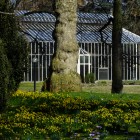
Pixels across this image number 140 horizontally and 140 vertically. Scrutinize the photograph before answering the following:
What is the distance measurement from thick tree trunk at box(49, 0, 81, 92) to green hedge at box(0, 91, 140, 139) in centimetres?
413

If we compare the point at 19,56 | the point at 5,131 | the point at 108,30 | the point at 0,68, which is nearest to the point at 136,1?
the point at 19,56

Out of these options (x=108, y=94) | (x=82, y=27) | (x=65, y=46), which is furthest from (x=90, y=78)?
(x=108, y=94)

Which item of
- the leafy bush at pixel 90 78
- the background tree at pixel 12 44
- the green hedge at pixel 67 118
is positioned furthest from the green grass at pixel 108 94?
the leafy bush at pixel 90 78

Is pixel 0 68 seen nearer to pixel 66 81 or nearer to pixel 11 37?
pixel 11 37

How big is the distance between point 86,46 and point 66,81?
28.3m

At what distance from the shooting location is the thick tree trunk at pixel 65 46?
1947 cm

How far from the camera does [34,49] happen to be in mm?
44938

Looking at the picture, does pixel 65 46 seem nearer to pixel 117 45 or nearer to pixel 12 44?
pixel 117 45

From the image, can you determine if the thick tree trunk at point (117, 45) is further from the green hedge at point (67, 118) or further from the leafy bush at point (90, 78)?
the leafy bush at point (90, 78)

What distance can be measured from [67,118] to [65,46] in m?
9.13

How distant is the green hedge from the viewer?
29.7 feet

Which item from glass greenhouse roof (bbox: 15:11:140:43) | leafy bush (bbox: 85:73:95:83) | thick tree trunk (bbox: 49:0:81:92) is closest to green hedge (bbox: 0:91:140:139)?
thick tree trunk (bbox: 49:0:81:92)

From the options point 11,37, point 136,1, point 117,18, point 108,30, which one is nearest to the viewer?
point 11,37

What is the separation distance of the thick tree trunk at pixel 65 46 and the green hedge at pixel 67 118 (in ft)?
13.5
